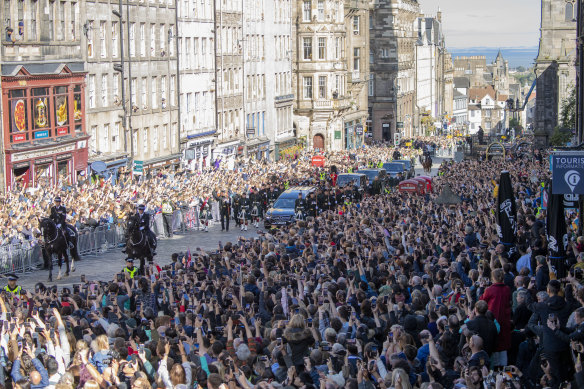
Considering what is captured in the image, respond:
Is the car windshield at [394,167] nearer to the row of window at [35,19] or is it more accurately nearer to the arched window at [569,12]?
the row of window at [35,19]

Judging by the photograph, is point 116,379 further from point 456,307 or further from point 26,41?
point 26,41

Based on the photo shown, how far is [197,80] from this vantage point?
64.8 metres

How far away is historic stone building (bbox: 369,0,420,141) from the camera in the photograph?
371 feet

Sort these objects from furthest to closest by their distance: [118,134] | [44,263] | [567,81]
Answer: [567,81], [118,134], [44,263]

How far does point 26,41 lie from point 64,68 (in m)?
3.28

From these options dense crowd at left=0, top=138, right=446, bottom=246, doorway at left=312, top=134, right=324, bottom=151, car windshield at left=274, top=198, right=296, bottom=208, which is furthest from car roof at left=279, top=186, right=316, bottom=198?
doorway at left=312, top=134, right=324, bottom=151

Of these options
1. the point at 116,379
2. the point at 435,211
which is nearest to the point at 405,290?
the point at 116,379

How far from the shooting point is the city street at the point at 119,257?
94.9ft

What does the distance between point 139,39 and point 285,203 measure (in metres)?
18.5

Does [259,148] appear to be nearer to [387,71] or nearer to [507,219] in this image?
[387,71]

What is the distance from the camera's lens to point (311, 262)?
21.3 meters

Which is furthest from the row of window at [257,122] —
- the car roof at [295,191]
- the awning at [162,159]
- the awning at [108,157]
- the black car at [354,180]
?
the car roof at [295,191]

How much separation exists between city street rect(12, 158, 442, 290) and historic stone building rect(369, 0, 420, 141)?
70.0 m

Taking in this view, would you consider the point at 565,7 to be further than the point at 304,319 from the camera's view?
Yes
